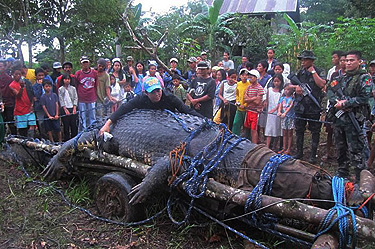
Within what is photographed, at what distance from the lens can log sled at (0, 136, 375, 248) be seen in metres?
2.39

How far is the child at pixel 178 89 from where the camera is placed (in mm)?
7285

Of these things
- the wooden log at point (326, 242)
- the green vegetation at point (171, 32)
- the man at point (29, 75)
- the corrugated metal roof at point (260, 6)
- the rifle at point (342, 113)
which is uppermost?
the corrugated metal roof at point (260, 6)

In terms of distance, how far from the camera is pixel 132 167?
3.56 meters

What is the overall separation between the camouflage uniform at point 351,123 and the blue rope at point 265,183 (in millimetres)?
1989

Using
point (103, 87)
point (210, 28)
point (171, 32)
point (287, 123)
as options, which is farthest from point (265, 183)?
point (171, 32)

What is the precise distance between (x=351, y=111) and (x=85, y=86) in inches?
205

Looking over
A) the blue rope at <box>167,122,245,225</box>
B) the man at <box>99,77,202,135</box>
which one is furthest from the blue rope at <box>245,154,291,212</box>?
the man at <box>99,77,202,135</box>

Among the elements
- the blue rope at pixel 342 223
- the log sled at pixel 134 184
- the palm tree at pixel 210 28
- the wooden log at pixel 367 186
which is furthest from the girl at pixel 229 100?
the palm tree at pixel 210 28

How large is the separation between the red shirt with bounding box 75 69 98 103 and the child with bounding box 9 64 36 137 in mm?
959

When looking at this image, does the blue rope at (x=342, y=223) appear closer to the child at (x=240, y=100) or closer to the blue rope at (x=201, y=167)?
the blue rope at (x=201, y=167)

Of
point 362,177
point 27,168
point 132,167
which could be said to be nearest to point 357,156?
point 362,177

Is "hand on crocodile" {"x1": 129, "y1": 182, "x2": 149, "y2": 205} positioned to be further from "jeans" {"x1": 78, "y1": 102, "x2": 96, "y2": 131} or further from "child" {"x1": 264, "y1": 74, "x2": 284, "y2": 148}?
"jeans" {"x1": 78, "y1": 102, "x2": 96, "y2": 131}

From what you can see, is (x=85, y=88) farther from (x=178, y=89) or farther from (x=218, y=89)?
(x=218, y=89)

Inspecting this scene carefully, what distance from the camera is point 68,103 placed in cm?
664
